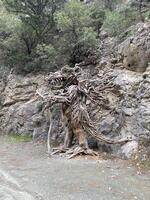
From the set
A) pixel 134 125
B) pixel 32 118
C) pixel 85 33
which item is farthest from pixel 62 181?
pixel 85 33

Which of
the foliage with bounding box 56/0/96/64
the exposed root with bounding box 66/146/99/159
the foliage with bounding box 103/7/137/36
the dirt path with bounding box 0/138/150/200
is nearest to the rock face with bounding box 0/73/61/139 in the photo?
the foliage with bounding box 56/0/96/64

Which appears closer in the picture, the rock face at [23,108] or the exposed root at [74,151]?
the exposed root at [74,151]

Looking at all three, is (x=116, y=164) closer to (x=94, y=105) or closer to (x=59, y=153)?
(x=59, y=153)

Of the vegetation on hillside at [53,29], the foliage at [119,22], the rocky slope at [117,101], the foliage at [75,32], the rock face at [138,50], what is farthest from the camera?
the vegetation on hillside at [53,29]

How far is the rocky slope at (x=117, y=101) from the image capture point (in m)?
11.8

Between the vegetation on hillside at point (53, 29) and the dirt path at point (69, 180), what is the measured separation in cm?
760

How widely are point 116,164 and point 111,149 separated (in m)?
1.50

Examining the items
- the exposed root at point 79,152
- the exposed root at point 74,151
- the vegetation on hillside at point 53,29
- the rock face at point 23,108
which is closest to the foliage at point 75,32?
the vegetation on hillside at point 53,29

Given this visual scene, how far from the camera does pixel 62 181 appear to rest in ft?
28.8

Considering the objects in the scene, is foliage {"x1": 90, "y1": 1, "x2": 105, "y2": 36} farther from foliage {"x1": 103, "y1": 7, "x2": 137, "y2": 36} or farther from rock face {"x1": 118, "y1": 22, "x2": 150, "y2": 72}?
rock face {"x1": 118, "y1": 22, "x2": 150, "y2": 72}

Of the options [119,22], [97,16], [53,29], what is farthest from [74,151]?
[53,29]

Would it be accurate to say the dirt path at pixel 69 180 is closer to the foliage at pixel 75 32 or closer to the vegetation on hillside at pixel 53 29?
the foliage at pixel 75 32

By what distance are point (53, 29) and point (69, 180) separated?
14.2 meters

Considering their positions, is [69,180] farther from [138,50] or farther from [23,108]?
[23,108]
